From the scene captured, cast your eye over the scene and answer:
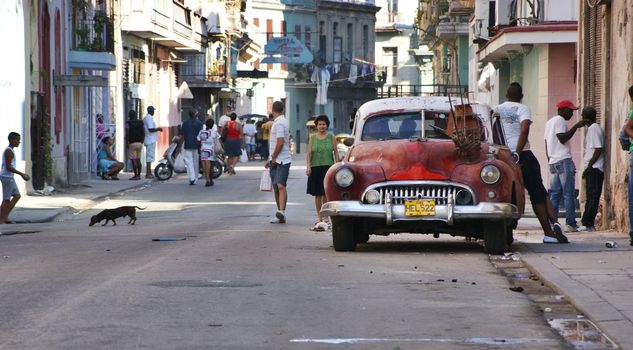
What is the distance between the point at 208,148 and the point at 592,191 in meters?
18.4

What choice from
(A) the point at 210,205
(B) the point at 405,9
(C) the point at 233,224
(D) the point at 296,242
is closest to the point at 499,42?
(A) the point at 210,205

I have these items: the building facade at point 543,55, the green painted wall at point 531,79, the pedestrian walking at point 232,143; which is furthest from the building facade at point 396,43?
the green painted wall at point 531,79

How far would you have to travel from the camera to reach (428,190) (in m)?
14.8

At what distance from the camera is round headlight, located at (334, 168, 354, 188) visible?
593 inches

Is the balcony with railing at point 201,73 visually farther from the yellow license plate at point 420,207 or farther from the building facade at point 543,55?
the yellow license plate at point 420,207

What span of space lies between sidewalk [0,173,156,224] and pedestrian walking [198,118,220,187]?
166cm

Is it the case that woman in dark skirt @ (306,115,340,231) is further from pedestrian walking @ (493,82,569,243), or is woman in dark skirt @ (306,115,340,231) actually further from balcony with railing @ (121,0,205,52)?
balcony with railing @ (121,0,205,52)

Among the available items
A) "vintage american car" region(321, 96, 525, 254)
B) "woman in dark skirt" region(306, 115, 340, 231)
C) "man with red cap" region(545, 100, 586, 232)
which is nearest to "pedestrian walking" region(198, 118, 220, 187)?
"woman in dark skirt" region(306, 115, 340, 231)

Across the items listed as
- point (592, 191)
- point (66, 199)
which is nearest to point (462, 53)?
point (66, 199)

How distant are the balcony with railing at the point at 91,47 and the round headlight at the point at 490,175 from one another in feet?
77.3

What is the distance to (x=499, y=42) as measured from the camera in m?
32.8

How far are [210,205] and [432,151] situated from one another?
1336cm

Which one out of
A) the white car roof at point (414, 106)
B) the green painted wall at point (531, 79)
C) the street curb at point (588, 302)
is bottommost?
the street curb at point (588, 302)

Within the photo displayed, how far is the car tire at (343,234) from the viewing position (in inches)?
602
